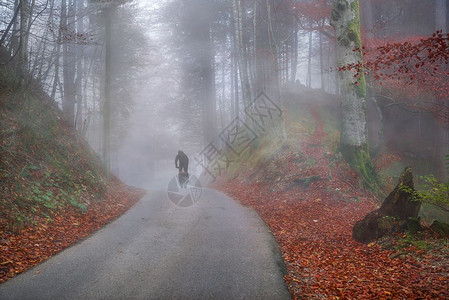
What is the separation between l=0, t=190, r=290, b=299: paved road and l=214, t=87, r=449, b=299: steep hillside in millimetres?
569

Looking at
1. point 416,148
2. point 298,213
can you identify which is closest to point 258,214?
point 298,213

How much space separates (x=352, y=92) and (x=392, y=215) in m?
5.71

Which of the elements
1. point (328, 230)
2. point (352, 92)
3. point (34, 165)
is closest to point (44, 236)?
point (34, 165)

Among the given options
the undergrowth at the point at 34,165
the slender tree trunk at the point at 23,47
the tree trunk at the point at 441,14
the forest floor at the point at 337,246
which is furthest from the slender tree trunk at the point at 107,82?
the tree trunk at the point at 441,14

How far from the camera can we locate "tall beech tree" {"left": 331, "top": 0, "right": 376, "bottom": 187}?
33.3ft

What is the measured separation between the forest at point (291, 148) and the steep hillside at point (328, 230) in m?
0.04

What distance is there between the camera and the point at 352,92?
33.9 feet

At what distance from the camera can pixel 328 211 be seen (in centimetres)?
852

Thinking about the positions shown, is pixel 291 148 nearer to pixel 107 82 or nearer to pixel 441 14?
pixel 441 14

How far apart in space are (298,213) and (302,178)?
8.82 ft

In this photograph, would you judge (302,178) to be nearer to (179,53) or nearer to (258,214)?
(258,214)

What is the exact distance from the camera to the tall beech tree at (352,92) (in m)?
10.2

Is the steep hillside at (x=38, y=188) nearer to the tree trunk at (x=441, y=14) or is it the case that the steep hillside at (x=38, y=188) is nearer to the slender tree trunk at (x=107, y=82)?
the slender tree trunk at (x=107, y=82)

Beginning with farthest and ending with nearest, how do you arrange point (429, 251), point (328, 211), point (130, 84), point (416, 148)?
point (130, 84)
point (416, 148)
point (328, 211)
point (429, 251)
